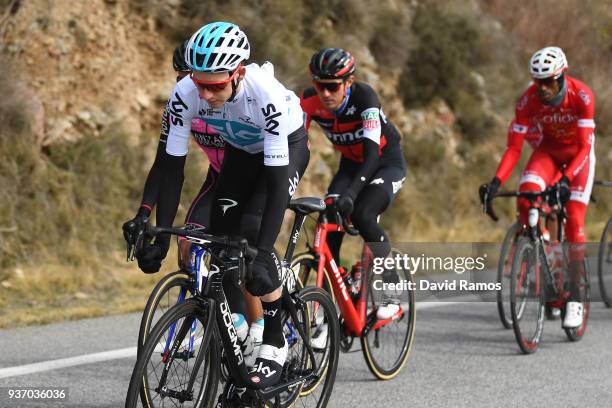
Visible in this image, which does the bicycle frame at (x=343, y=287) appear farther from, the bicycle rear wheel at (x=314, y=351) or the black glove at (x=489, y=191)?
the black glove at (x=489, y=191)

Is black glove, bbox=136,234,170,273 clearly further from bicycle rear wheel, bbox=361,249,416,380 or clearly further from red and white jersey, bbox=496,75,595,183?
red and white jersey, bbox=496,75,595,183

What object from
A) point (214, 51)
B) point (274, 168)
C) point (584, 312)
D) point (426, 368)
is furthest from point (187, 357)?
point (584, 312)

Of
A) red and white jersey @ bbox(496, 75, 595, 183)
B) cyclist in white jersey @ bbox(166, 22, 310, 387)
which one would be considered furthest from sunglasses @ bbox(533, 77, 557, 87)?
cyclist in white jersey @ bbox(166, 22, 310, 387)

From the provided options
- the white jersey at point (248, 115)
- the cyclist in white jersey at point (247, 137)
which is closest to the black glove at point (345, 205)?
the cyclist in white jersey at point (247, 137)

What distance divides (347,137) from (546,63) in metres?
2.04

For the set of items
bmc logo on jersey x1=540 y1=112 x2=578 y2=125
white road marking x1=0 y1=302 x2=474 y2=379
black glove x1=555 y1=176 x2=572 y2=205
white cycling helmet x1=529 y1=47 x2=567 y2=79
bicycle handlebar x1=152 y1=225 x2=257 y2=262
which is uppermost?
white cycling helmet x1=529 y1=47 x2=567 y2=79

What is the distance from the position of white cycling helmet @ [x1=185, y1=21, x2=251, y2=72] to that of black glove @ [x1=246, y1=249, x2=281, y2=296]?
893mm

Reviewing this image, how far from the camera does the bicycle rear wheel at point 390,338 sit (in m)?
6.51

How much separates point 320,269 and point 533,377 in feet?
5.82

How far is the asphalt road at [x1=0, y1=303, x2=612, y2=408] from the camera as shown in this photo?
19.4 feet

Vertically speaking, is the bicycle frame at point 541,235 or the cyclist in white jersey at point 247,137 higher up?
the cyclist in white jersey at point 247,137

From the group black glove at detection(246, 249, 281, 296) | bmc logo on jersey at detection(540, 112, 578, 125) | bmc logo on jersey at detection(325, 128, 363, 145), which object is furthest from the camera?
bmc logo on jersey at detection(540, 112, 578, 125)

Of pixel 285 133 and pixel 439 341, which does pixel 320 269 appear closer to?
pixel 285 133

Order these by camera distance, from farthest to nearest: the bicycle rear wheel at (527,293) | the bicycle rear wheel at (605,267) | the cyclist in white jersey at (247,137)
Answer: the bicycle rear wheel at (605,267) → the bicycle rear wheel at (527,293) → the cyclist in white jersey at (247,137)
